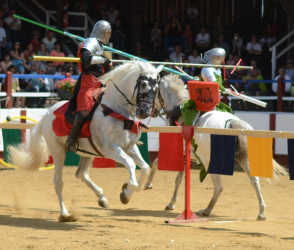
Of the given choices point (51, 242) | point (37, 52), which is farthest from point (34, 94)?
point (51, 242)

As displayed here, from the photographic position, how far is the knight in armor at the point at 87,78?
7.47 metres

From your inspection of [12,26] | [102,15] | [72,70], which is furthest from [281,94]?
[12,26]

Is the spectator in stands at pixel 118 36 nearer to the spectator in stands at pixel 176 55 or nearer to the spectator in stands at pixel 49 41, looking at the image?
the spectator in stands at pixel 176 55

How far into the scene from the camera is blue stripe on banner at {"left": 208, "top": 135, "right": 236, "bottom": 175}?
762cm

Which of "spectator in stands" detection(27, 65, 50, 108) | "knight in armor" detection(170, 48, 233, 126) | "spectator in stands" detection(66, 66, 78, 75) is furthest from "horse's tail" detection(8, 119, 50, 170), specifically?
"spectator in stands" detection(66, 66, 78, 75)

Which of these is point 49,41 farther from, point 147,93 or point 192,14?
point 147,93

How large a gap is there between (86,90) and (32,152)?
5.35 feet

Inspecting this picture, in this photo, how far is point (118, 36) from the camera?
1914cm

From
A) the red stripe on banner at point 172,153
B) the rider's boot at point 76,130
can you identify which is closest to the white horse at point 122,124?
the rider's boot at point 76,130

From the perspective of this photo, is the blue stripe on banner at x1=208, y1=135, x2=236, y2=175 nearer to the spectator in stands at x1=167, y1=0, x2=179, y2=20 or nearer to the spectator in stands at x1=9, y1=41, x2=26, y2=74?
the spectator in stands at x1=9, y1=41, x2=26, y2=74

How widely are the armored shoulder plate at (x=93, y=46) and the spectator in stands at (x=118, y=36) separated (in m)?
11.5

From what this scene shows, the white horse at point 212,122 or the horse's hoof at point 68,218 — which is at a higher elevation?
the white horse at point 212,122

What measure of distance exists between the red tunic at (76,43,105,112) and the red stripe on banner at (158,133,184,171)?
1.25 meters

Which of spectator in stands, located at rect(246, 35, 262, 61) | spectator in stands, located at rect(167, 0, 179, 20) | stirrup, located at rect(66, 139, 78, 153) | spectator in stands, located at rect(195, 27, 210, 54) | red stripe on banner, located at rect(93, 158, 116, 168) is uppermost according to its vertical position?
spectator in stands, located at rect(167, 0, 179, 20)
